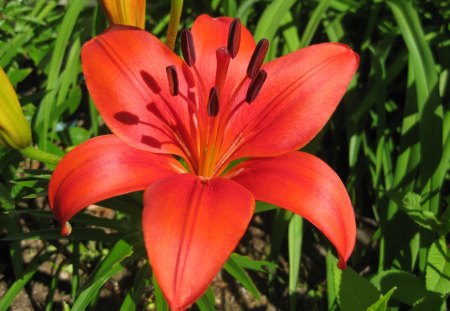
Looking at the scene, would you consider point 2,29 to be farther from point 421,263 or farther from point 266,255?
point 421,263

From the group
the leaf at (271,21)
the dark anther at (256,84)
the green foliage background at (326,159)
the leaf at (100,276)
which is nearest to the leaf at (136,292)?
the green foliage background at (326,159)

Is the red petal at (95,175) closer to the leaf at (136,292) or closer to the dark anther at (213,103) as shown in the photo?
the dark anther at (213,103)

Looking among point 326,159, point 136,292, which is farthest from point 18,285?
point 326,159

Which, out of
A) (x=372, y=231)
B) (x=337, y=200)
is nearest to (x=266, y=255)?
(x=372, y=231)

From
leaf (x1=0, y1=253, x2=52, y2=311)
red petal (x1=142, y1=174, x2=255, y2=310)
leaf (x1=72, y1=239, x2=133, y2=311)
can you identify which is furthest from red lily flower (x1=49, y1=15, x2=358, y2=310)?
leaf (x1=0, y1=253, x2=52, y2=311)

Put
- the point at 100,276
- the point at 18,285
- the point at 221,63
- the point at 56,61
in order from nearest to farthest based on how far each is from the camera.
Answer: the point at 221,63 < the point at 100,276 < the point at 18,285 < the point at 56,61

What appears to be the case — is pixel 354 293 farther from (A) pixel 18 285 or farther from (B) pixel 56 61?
(B) pixel 56 61

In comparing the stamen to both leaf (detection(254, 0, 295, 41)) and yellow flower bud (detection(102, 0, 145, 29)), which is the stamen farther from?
leaf (detection(254, 0, 295, 41))
